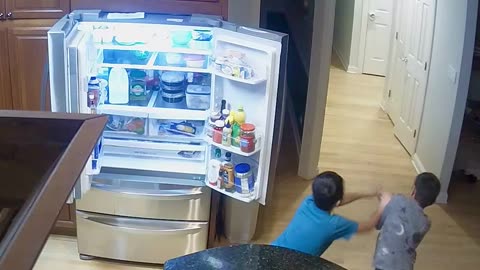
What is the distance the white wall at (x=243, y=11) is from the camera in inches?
151

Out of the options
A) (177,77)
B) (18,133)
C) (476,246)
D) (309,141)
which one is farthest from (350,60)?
(18,133)

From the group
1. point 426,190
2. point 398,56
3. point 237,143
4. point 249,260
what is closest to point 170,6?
point 237,143

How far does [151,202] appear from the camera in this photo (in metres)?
3.99

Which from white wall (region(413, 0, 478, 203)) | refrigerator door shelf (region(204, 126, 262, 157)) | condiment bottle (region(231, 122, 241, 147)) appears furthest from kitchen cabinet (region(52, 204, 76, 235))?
white wall (region(413, 0, 478, 203))

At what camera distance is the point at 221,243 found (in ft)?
14.5

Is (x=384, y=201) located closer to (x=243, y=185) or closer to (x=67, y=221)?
(x=243, y=185)

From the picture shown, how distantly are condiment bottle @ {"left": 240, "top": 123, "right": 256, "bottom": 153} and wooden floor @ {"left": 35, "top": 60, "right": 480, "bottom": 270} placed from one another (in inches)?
41.4

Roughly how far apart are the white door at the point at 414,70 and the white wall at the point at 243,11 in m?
2.22

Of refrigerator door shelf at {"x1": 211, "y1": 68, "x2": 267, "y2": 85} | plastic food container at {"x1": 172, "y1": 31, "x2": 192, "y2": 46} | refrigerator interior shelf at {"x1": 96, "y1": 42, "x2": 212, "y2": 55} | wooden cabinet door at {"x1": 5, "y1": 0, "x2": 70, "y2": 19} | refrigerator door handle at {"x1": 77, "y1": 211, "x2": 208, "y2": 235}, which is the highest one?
wooden cabinet door at {"x1": 5, "y1": 0, "x2": 70, "y2": 19}

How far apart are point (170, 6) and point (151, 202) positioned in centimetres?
114

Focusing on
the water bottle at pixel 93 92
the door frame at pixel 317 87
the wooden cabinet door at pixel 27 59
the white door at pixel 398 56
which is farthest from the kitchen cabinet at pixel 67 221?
the white door at pixel 398 56

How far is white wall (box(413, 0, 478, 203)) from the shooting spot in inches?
191

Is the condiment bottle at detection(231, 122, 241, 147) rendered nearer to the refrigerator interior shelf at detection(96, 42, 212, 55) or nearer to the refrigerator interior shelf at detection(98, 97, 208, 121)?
the refrigerator interior shelf at detection(98, 97, 208, 121)

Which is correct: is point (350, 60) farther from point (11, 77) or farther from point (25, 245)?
point (25, 245)
